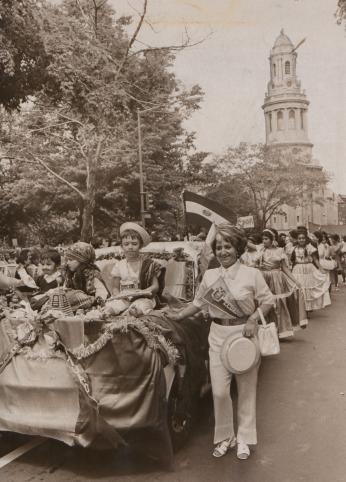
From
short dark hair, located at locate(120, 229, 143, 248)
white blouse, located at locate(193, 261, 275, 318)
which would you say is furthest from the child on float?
white blouse, located at locate(193, 261, 275, 318)

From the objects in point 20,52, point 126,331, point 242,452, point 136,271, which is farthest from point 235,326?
point 20,52

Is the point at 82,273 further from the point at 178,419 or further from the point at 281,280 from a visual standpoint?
the point at 281,280

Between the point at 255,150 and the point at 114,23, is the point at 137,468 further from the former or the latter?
the point at 255,150

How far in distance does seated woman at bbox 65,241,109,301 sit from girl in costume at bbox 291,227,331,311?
7.71 meters

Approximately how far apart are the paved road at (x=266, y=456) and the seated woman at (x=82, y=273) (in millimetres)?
1333

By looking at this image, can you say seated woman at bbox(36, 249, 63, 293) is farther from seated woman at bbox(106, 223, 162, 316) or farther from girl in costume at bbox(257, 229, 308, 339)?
girl in costume at bbox(257, 229, 308, 339)

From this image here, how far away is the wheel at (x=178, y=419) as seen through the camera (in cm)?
474

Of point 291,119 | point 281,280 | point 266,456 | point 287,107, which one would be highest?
point 287,107

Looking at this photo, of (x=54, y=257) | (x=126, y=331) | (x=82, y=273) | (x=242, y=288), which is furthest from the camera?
(x=54, y=257)

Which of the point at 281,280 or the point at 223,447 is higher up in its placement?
the point at 281,280

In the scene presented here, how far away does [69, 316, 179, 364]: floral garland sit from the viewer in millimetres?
4309

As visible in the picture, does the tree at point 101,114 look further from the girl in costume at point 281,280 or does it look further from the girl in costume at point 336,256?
the girl in costume at point 336,256

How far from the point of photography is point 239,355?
14.4ft

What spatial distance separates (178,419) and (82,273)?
1475 mm
